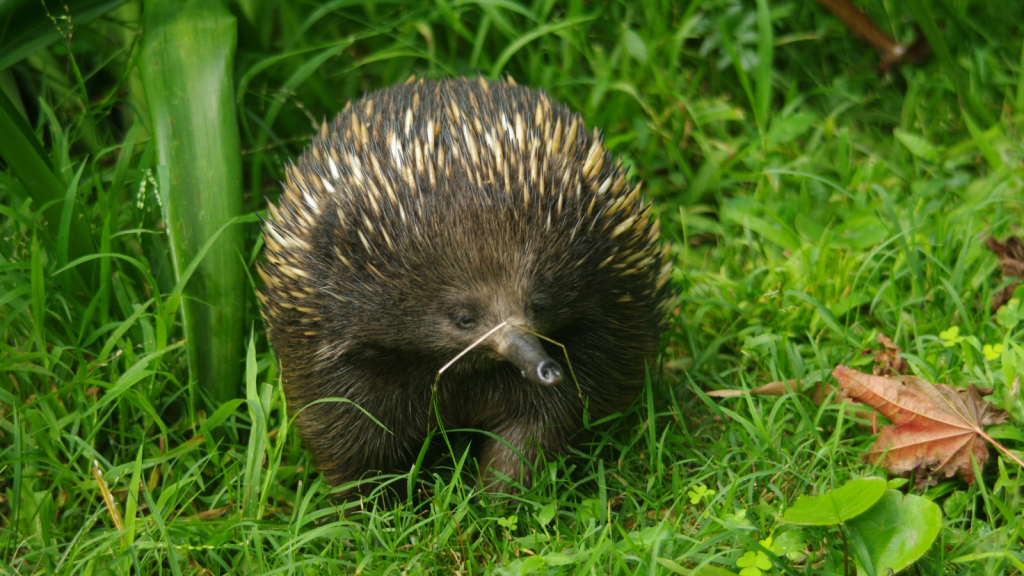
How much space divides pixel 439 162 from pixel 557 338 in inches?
20.6

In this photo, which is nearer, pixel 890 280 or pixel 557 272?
pixel 557 272

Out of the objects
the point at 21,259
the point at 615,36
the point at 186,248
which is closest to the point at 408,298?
the point at 186,248

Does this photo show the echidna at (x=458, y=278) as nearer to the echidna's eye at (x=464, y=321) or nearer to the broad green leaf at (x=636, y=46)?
the echidna's eye at (x=464, y=321)

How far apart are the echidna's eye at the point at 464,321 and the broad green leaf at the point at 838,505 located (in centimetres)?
76

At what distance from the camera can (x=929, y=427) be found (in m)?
2.30

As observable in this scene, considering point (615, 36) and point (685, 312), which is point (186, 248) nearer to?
point (685, 312)

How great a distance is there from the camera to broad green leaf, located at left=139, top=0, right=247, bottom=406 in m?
2.59

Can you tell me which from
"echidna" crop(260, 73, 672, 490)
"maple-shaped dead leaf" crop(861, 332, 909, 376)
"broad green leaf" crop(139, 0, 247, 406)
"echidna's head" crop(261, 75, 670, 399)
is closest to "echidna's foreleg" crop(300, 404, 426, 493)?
"echidna" crop(260, 73, 672, 490)

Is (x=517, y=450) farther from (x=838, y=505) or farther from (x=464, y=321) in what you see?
(x=838, y=505)

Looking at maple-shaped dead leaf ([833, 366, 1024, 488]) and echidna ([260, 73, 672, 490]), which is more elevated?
echidna ([260, 73, 672, 490])

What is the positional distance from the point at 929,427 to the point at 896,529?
0.43m

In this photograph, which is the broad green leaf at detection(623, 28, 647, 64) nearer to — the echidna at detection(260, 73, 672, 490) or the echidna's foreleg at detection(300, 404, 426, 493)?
the echidna at detection(260, 73, 672, 490)

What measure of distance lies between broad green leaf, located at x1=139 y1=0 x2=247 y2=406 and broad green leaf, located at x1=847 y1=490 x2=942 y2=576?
171cm

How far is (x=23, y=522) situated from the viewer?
2451 mm
